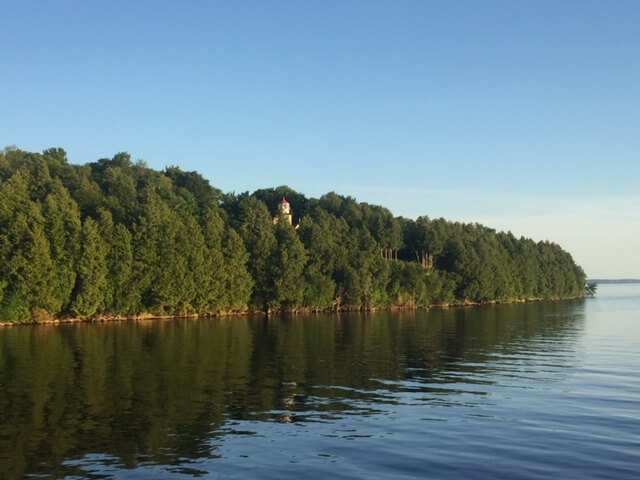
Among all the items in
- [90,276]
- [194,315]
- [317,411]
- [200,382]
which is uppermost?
[90,276]

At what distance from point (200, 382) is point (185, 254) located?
7770 centimetres

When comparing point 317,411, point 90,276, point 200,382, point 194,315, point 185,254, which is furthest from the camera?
point 194,315

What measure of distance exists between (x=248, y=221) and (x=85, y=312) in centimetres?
4561

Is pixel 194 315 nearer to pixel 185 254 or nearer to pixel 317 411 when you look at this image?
pixel 185 254

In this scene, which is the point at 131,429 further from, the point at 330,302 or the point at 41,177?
the point at 330,302

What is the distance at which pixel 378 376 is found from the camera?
41.8 meters

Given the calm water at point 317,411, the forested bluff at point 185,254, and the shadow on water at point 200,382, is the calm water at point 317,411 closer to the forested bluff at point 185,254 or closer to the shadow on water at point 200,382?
the shadow on water at point 200,382

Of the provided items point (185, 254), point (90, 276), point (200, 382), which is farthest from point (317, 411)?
point (185, 254)

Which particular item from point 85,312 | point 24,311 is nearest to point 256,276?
point 85,312

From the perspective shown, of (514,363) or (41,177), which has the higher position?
(41,177)

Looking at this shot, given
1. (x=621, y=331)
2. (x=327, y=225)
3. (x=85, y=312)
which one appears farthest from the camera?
(x=327, y=225)

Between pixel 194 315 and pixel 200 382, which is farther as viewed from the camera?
pixel 194 315

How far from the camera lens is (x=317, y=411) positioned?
30.2 meters

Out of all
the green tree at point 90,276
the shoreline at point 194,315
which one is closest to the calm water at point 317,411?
the shoreline at point 194,315
